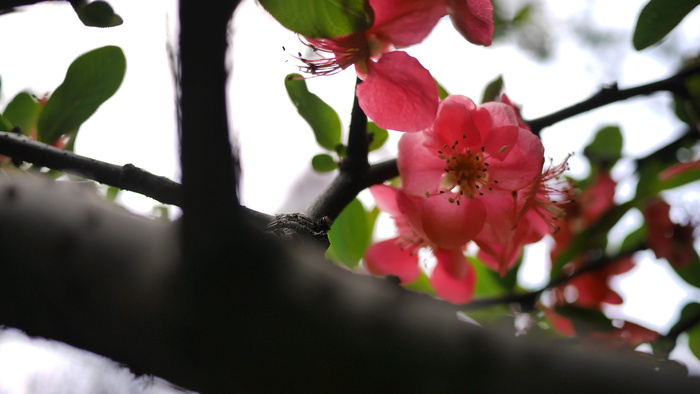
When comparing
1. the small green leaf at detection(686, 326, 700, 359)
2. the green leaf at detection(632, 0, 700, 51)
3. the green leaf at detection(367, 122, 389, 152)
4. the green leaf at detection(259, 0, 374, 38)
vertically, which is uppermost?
the green leaf at detection(632, 0, 700, 51)

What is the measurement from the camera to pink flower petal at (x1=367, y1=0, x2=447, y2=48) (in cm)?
58

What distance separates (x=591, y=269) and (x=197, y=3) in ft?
3.44

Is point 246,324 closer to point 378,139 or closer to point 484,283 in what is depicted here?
point 378,139

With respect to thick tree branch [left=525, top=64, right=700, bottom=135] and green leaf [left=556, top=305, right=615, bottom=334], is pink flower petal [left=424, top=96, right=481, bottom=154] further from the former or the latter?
green leaf [left=556, top=305, right=615, bottom=334]

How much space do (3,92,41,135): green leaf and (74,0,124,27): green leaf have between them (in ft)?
1.09

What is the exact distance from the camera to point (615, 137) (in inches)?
50.5

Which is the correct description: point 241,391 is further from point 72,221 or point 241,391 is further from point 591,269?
point 591,269

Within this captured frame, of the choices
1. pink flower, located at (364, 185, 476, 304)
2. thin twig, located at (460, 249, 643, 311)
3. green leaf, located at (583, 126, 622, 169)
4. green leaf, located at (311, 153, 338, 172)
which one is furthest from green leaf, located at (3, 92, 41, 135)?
green leaf, located at (583, 126, 622, 169)

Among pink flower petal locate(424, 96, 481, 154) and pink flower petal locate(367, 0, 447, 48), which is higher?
pink flower petal locate(367, 0, 447, 48)

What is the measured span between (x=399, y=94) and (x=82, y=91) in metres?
0.43

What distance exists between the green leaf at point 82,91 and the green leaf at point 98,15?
0.20 m

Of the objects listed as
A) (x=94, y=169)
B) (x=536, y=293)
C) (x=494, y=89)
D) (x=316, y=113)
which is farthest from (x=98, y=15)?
(x=536, y=293)

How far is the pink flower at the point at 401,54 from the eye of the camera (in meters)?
0.58

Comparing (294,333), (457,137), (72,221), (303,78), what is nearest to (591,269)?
(457,137)
